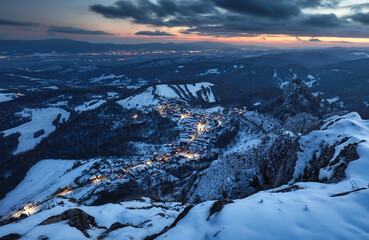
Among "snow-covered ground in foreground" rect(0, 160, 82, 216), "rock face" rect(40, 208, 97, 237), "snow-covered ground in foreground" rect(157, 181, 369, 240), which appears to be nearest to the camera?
"snow-covered ground in foreground" rect(157, 181, 369, 240)

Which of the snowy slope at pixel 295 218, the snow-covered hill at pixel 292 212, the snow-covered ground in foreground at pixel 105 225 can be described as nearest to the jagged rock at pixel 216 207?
the snow-covered hill at pixel 292 212

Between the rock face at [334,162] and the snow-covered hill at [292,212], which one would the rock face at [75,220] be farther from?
the rock face at [334,162]

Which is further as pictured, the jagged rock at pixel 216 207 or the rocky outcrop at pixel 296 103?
the rocky outcrop at pixel 296 103

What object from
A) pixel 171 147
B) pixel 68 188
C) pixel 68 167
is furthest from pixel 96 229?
pixel 68 167

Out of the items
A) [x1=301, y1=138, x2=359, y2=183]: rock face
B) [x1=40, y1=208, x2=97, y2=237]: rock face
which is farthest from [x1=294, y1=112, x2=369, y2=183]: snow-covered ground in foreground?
[x1=40, y1=208, x2=97, y2=237]: rock face

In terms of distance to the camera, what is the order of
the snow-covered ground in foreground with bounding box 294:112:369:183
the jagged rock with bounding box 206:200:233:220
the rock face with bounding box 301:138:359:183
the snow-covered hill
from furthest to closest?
the snow-covered ground in foreground with bounding box 294:112:369:183 < the rock face with bounding box 301:138:359:183 < the jagged rock with bounding box 206:200:233:220 < the snow-covered hill

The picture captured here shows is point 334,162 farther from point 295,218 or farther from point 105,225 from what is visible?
point 105,225

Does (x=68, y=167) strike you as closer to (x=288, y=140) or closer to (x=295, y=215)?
(x=288, y=140)

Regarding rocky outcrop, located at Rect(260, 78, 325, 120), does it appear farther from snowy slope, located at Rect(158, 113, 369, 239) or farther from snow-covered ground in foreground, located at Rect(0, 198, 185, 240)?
snow-covered ground in foreground, located at Rect(0, 198, 185, 240)
